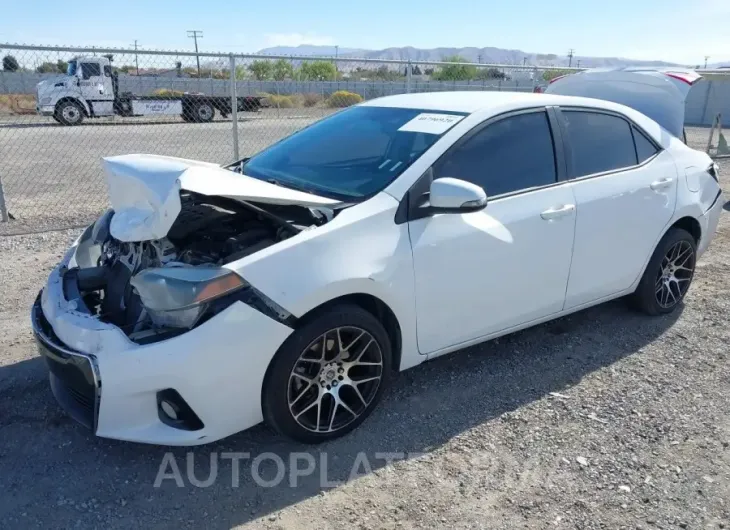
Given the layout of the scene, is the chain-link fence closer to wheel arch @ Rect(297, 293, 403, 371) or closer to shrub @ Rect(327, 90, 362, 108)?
shrub @ Rect(327, 90, 362, 108)

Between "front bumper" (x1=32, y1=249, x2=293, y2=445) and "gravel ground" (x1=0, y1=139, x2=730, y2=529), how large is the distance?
0.31 meters

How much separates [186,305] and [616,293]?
3.06m

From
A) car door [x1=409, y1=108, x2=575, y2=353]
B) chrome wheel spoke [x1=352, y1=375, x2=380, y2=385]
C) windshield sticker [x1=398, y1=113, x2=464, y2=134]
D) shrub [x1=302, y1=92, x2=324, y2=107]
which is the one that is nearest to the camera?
chrome wheel spoke [x1=352, y1=375, x2=380, y2=385]

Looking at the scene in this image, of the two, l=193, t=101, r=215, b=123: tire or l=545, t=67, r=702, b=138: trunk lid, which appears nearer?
l=545, t=67, r=702, b=138: trunk lid

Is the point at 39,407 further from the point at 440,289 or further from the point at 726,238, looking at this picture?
the point at 726,238

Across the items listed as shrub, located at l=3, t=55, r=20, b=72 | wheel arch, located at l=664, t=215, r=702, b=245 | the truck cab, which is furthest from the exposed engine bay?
the truck cab

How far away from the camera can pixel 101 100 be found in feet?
76.3

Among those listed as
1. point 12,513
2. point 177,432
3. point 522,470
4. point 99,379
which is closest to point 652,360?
point 522,470

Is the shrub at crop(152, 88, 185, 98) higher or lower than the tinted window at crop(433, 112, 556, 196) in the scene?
higher

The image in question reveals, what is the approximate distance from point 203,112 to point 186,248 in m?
22.6

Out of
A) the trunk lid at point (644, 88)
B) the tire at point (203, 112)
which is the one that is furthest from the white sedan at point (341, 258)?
the tire at point (203, 112)

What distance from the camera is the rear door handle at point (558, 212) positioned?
3709 millimetres

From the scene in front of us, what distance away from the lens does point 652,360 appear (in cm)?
414

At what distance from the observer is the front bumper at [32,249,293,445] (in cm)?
264
